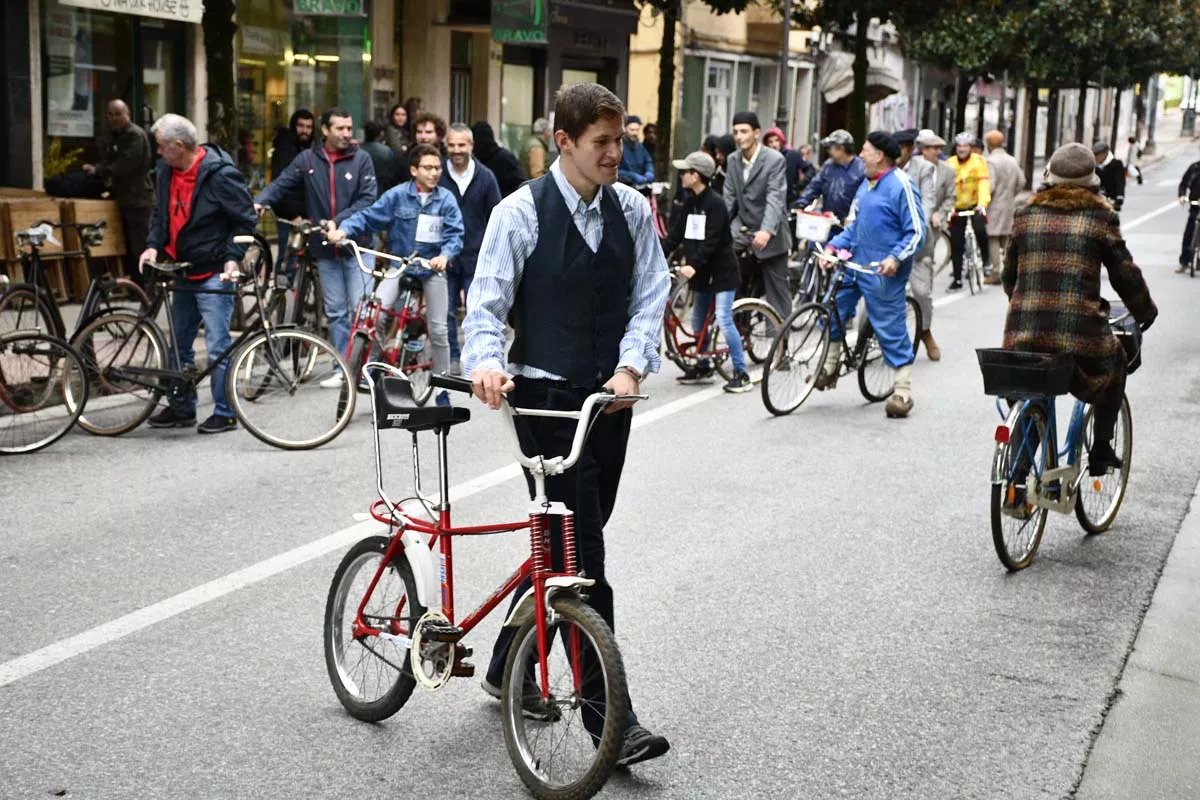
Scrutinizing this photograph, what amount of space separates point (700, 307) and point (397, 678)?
7.30 meters

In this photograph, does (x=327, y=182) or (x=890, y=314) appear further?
(x=327, y=182)

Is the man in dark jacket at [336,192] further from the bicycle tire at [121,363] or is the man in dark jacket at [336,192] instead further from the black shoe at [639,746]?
the black shoe at [639,746]

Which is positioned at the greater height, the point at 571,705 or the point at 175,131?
the point at 175,131

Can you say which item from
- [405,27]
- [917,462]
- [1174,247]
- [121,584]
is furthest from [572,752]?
[1174,247]

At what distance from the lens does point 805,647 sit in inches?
224

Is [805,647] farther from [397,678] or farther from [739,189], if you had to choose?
[739,189]

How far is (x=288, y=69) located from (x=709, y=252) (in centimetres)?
1084

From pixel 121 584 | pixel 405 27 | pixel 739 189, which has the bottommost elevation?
pixel 121 584

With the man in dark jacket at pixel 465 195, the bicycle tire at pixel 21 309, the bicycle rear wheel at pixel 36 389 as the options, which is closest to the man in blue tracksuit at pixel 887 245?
the man in dark jacket at pixel 465 195

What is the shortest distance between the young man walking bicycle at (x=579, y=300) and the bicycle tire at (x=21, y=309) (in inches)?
237

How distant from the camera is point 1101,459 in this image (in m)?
7.20

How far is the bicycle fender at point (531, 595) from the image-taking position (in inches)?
163

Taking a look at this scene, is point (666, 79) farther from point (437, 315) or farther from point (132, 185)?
point (437, 315)

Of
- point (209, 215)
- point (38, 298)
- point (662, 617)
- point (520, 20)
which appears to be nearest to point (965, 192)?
point (520, 20)
